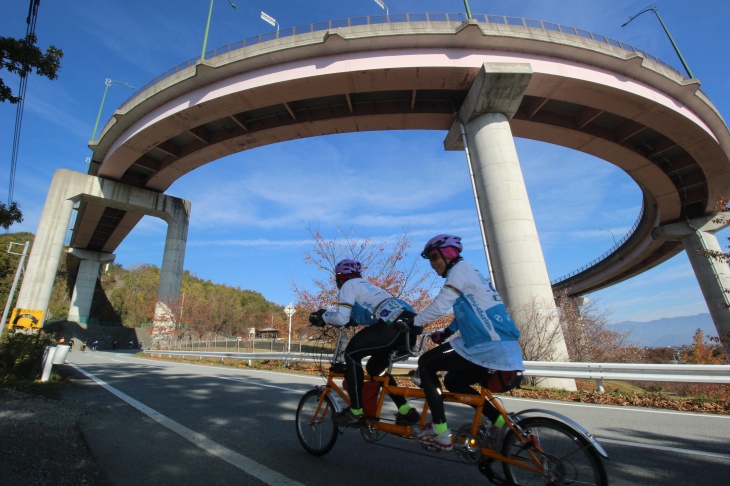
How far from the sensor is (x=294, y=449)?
11.6 feet

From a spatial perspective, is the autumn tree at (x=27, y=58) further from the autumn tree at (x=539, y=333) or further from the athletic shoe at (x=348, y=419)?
the autumn tree at (x=539, y=333)

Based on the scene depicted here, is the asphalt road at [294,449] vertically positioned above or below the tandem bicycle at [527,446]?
below

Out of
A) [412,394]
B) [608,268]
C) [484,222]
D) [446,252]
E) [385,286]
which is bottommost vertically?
[412,394]

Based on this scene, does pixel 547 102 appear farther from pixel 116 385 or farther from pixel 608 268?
pixel 608 268

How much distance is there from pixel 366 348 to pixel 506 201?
12736mm

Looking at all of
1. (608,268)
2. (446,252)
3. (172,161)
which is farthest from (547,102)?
(608,268)

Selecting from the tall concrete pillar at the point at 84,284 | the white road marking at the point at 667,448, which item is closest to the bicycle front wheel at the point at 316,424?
the white road marking at the point at 667,448

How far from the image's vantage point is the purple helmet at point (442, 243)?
9.64 ft

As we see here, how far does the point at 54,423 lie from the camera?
13.4 ft

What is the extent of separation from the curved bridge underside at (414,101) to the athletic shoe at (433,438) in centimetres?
1619

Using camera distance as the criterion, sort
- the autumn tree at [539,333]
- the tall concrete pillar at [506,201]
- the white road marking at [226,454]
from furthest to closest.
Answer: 1. the tall concrete pillar at [506,201]
2. the autumn tree at [539,333]
3. the white road marking at [226,454]

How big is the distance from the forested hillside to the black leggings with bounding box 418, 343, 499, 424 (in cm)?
3876

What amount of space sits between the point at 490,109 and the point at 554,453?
1594cm

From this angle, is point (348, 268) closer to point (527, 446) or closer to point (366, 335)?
point (366, 335)
